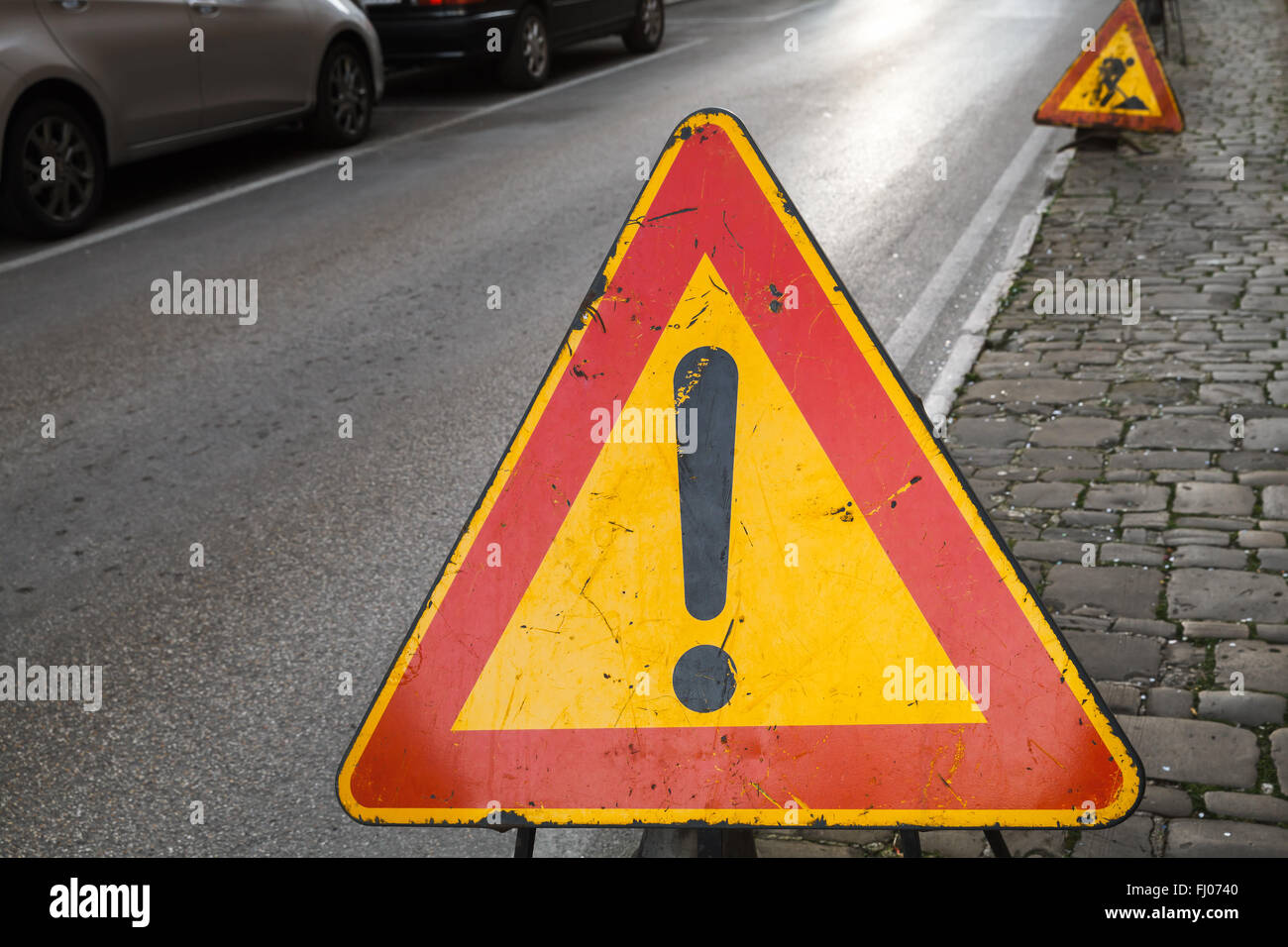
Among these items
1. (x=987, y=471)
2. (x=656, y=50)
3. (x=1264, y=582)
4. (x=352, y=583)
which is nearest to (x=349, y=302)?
(x=352, y=583)

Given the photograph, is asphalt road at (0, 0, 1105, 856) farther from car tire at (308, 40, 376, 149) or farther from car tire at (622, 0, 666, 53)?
car tire at (622, 0, 666, 53)

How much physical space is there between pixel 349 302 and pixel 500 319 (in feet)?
3.07

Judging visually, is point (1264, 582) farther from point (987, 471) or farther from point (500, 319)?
point (500, 319)

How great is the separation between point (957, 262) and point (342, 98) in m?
6.16

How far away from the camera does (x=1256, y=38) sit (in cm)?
1730

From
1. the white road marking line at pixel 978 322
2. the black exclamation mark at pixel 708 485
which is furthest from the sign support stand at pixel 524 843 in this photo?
the white road marking line at pixel 978 322

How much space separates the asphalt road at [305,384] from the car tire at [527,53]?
836mm

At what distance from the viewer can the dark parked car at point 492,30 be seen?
1375 centimetres

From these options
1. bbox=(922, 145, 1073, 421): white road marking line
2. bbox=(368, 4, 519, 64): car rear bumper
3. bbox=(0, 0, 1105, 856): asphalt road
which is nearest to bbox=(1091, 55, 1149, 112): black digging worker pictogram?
bbox=(0, 0, 1105, 856): asphalt road

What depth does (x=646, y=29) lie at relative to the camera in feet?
57.7

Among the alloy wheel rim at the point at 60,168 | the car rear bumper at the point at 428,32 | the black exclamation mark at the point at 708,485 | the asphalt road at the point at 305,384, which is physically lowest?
the asphalt road at the point at 305,384

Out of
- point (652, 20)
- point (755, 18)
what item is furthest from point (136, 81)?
point (755, 18)

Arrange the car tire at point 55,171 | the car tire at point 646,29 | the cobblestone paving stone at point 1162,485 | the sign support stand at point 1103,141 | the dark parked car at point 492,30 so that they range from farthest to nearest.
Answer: the car tire at point 646,29, the dark parked car at point 492,30, the sign support stand at point 1103,141, the car tire at point 55,171, the cobblestone paving stone at point 1162,485

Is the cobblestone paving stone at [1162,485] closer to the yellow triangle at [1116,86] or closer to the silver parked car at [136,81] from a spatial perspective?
the yellow triangle at [1116,86]
